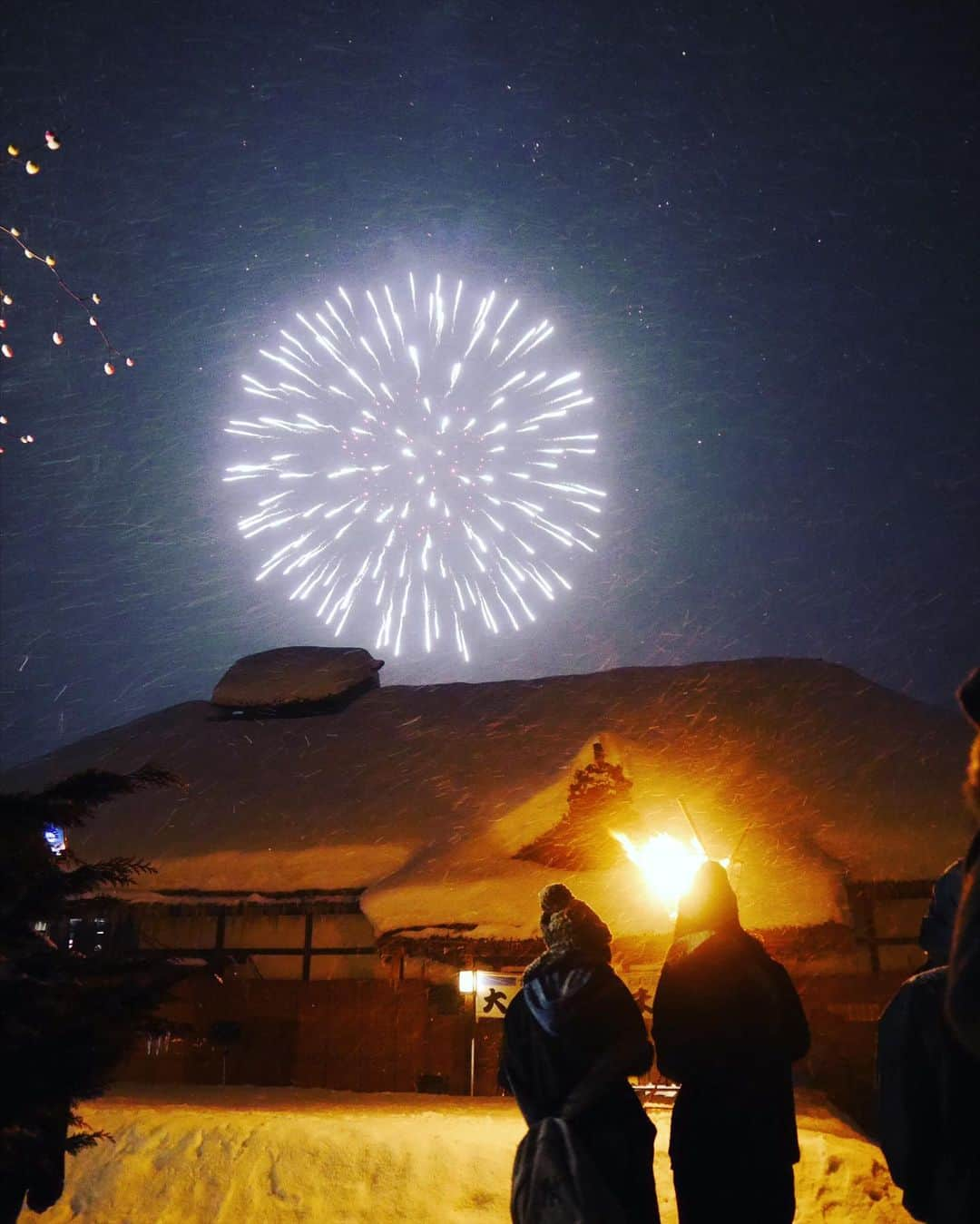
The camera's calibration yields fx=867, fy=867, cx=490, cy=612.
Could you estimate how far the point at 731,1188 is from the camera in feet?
11.7

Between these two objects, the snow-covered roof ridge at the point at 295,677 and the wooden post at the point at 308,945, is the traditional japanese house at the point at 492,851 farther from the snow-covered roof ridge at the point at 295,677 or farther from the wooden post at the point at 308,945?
the snow-covered roof ridge at the point at 295,677

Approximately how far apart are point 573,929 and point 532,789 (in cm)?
1209

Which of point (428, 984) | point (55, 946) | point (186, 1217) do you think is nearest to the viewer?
point (55, 946)

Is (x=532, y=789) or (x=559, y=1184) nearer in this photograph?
(x=559, y=1184)

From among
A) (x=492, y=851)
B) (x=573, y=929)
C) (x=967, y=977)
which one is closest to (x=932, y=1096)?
(x=967, y=977)

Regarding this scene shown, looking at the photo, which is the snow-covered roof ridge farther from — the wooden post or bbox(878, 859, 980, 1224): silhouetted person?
bbox(878, 859, 980, 1224): silhouetted person

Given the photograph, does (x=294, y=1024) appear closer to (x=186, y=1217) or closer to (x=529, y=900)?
(x=529, y=900)

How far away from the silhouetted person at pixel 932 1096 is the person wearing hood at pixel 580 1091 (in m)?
1.34

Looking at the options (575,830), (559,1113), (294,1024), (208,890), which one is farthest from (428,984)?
(559,1113)

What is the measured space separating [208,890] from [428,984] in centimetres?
414

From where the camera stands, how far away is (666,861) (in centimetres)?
1155

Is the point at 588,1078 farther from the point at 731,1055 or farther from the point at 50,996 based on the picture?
the point at 50,996

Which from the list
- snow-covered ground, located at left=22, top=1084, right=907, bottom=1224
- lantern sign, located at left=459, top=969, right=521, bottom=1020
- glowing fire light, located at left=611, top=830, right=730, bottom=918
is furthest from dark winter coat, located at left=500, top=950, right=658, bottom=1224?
lantern sign, located at left=459, top=969, right=521, bottom=1020

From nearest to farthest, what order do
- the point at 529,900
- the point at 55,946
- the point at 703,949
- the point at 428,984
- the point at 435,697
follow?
the point at 55,946, the point at 703,949, the point at 529,900, the point at 428,984, the point at 435,697
